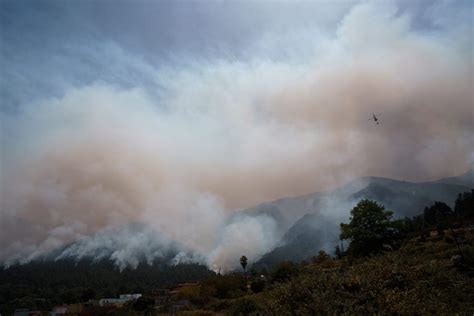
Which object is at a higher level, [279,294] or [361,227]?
[361,227]

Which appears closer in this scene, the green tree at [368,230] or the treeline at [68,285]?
the green tree at [368,230]

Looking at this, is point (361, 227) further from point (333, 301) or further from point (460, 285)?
point (333, 301)

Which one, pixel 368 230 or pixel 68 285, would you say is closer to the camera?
pixel 368 230

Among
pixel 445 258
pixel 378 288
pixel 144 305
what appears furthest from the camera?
pixel 144 305

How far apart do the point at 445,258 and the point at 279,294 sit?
1510cm

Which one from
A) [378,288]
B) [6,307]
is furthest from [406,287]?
[6,307]

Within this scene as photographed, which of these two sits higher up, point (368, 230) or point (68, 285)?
point (368, 230)

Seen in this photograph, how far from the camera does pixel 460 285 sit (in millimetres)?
13562

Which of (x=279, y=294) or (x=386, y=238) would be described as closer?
(x=279, y=294)

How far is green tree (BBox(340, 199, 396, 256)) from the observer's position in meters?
40.6

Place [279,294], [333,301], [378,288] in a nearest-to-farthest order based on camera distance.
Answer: [333,301], [378,288], [279,294]

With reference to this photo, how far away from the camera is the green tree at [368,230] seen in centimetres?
4059

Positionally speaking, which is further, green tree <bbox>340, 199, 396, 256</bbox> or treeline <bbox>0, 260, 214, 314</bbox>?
treeline <bbox>0, 260, 214, 314</bbox>

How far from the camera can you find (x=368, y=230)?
41312mm
